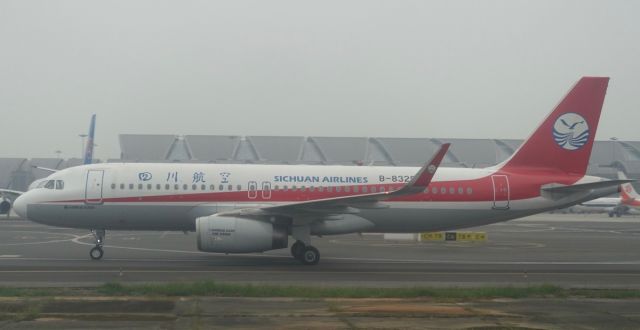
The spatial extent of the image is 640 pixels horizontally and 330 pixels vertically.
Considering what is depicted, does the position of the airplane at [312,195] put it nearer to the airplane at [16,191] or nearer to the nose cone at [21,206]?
the nose cone at [21,206]

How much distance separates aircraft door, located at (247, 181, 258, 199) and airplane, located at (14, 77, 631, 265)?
0.11 ft

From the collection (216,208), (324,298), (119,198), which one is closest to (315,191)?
(216,208)

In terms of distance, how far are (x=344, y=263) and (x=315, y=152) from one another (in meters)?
69.1

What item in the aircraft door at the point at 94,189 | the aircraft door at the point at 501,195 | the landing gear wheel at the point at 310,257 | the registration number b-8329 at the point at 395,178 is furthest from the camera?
the aircraft door at the point at 501,195

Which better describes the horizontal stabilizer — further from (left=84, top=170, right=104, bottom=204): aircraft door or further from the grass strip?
(left=84, top=170, right=104, bottom=204): aircraft door

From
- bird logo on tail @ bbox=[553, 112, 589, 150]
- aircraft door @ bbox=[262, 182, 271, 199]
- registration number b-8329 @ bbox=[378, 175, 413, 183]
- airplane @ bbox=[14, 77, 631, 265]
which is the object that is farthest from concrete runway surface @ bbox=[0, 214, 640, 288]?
bird logo on tail @ bbox=[553, 112, 589, 150]

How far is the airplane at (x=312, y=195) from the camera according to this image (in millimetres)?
21578

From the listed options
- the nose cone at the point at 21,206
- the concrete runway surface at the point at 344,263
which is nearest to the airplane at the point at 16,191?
the concrete runway surface at the point at 344,263

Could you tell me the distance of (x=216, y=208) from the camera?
22.7 metres

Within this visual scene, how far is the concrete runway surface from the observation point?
691 inches

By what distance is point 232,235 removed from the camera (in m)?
20.5

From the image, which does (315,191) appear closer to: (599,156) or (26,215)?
(26,215)

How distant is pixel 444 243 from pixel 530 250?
495cm

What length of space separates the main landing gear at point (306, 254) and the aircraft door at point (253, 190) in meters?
2.29
